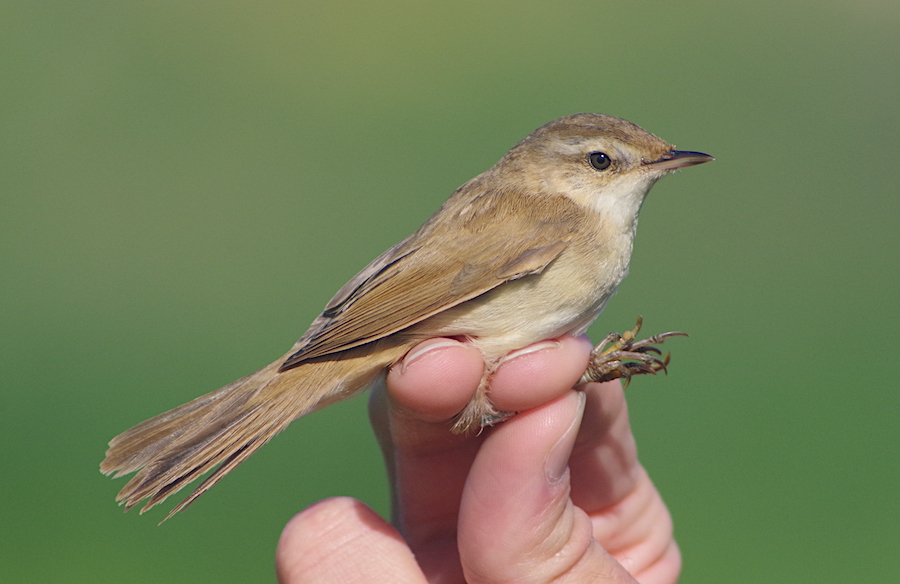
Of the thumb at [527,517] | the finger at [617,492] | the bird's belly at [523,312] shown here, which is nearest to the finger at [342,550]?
the thumb at [527,517]

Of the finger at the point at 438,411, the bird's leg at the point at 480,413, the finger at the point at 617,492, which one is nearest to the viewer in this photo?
the finger at the point at 438,411

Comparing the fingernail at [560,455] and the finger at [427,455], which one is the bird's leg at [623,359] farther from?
the finger at [427,455]

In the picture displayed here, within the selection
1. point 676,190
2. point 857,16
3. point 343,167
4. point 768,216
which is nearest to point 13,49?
point 343,167

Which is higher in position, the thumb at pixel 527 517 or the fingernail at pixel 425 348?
the fingernail at pixel 425 348

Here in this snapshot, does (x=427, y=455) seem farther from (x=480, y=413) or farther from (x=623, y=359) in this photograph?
(x=623, y=359)

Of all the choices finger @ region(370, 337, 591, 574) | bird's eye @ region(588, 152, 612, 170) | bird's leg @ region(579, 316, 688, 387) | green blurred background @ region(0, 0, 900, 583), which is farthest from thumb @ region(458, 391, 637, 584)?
green blurred background @ region(0, 0, 900, 583)

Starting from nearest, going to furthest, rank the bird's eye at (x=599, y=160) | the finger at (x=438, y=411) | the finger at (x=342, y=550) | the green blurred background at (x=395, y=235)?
1. the finger at (x=342, y=550)
2. the finger at (x=438, y=411)
3. the bird's eye at (x=599, y=160)
4. the green blurred background at (x=395, y=235)
